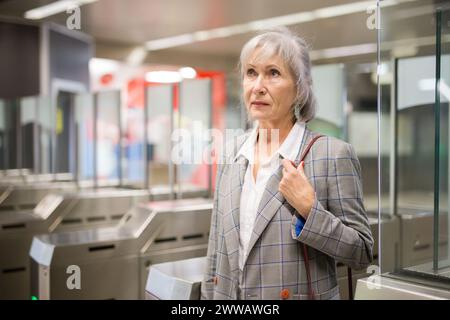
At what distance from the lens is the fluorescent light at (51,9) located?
4.14 metres

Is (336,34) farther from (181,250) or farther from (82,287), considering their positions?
(82,287)

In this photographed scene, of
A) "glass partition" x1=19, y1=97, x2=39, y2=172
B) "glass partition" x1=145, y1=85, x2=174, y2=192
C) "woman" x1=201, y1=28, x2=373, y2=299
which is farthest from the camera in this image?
"glass partition" x1=19, y1=97, x2=39, y2=172

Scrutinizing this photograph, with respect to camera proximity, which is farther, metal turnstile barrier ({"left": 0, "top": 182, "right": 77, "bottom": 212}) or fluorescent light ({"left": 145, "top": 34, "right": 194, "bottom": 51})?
fluorescent light ({"left": 145, "top": 34, "right": 194, "bottom": 51})

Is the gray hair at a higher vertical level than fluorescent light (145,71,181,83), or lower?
lower

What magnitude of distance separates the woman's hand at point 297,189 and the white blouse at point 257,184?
0.07 meters

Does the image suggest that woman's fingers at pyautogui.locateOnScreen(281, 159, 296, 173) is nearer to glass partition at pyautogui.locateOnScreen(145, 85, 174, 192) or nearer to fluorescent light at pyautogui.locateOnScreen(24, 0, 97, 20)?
glass partition at pyautogui.locateOnScreen(145, 85, 174, 192)

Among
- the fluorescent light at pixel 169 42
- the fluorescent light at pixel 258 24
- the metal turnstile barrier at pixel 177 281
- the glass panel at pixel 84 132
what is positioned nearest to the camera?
the metal turnstile barrier at pixel 177 281

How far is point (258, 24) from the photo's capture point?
5.93m

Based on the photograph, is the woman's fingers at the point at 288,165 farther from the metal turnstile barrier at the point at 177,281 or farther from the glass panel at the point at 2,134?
the glass panel at the point at 2,134

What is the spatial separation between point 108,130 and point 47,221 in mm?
1188

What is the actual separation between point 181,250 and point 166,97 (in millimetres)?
1050

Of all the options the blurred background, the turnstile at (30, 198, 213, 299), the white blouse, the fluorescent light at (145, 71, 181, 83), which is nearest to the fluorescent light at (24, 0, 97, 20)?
the blurred background

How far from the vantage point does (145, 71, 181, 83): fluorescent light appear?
7.30m

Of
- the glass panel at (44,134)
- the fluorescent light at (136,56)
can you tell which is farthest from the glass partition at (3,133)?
the fluorescent light at (136,56)
